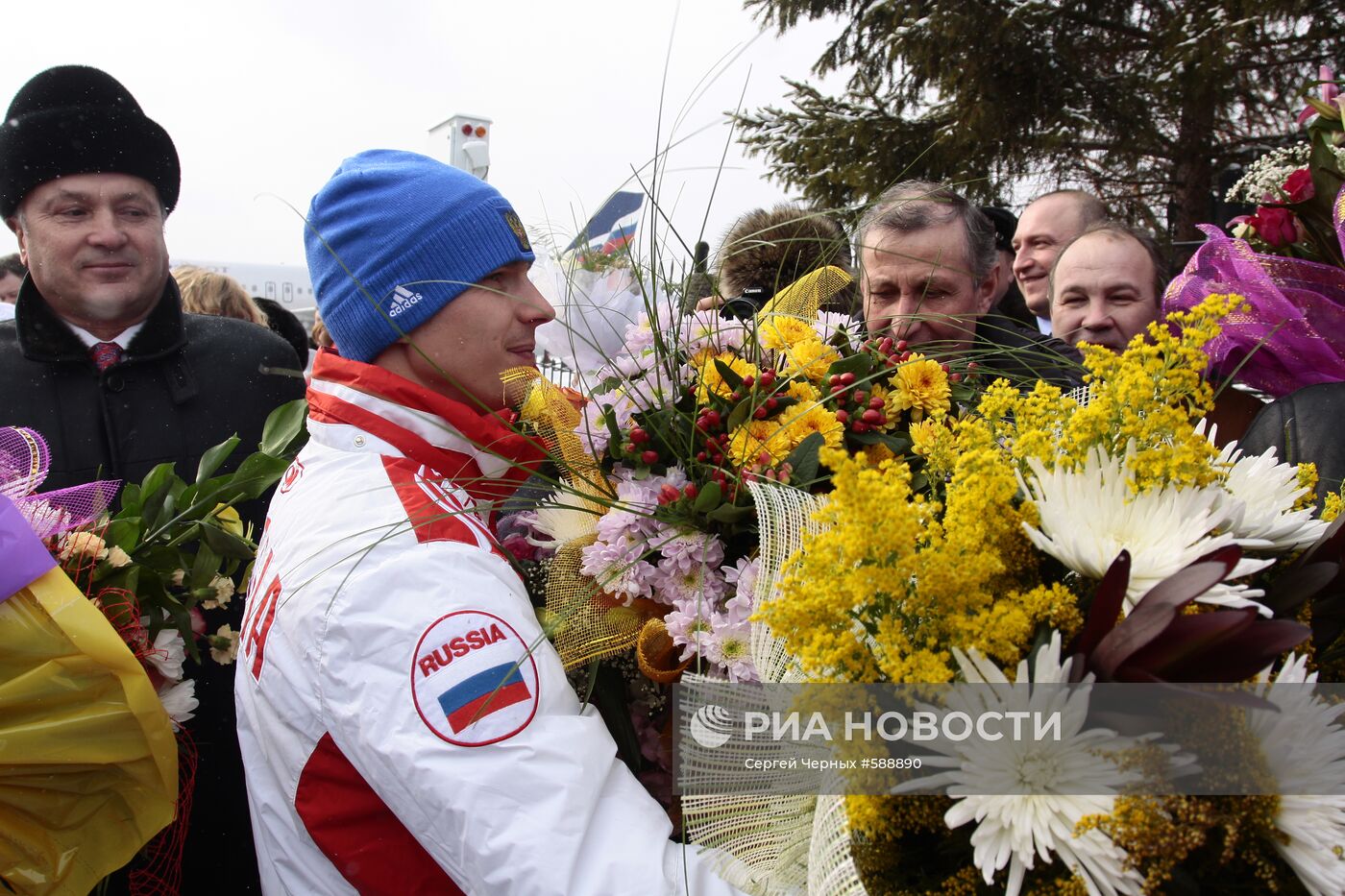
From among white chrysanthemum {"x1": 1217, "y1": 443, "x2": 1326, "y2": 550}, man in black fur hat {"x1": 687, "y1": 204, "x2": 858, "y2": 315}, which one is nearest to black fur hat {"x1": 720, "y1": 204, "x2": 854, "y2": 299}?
man in black fur hat {"x1": 687, "y1": 204, "x2": 858, "y2": 315}

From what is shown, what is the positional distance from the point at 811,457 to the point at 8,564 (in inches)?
45.3

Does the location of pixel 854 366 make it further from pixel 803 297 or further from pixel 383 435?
pixel 383 435

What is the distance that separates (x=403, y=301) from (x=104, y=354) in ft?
4.86

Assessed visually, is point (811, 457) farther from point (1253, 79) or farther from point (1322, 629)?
point (1253, 79)

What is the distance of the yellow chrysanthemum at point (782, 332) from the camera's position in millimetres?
1698

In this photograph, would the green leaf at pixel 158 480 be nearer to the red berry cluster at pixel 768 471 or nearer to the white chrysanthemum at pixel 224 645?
the white chrysanthemum at pixel 224 645

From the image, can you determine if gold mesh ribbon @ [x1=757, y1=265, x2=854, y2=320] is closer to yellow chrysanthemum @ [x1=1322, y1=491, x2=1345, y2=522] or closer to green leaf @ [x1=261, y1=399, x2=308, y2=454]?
yellow chrysanthemum @ [x1=1322, y1=491, x2=1345, y2=522]

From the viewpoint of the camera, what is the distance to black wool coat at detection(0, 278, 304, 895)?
242 cm

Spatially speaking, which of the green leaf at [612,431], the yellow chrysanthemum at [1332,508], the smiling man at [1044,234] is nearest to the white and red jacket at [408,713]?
the green leaf at [612,431]

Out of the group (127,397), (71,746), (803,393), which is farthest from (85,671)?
(127,397)

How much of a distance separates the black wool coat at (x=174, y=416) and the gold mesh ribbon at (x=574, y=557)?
47.3 inches

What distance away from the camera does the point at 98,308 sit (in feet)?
8.89

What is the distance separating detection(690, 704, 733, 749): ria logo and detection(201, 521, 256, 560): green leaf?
1134 mm

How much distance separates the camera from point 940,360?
5.93 ft
